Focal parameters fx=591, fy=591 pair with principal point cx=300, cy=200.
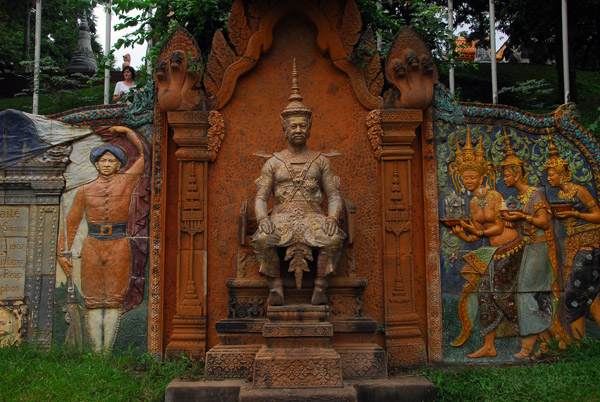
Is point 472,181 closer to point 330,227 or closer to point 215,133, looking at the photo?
point 330,227

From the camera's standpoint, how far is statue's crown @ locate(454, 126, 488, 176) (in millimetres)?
8500

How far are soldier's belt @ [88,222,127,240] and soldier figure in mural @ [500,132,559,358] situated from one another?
5390mm

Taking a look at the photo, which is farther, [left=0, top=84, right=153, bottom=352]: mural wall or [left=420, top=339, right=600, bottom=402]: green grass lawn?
[left=0, top=84, right=153, bottom=352]: mural wall

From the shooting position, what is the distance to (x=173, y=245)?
8.44 meters

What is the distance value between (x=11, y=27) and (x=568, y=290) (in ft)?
59.3

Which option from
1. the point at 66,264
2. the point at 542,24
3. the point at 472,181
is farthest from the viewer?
the point at 542,24

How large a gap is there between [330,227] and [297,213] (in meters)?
0.48

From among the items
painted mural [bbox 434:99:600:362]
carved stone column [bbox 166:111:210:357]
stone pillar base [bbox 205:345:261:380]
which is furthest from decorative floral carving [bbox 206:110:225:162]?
A: painted mural [bbox 434:99:600:362]

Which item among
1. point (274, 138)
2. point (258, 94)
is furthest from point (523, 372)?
point (258, 94)

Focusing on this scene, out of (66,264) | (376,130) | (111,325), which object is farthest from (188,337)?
(376,130)

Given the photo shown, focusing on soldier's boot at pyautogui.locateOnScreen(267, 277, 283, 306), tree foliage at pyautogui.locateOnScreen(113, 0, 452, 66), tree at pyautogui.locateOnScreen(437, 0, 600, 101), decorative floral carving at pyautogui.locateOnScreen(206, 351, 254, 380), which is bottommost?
decorative floral carving at pyautogui.locateOnScreen(206, 351, 254, 380)

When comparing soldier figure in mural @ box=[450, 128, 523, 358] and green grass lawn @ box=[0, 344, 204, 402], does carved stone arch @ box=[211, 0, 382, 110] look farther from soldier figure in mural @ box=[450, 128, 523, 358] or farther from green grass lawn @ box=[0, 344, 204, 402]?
green grass lawn @ box=[0, 344, 204, 402]

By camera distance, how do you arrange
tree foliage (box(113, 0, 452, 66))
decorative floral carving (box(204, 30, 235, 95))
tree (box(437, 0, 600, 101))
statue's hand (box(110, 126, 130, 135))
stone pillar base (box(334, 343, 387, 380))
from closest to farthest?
stone pillar base (box(334, 343, 387, 380))
statue's hand (box(110, 126, 130, 135))
decorative floral carving (box(204, 30, 235, 95))
tree foliage (box(113, 0, 452, 66))
tree (box(437, 0, 600, 101))

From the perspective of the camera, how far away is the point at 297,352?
21.0ft
